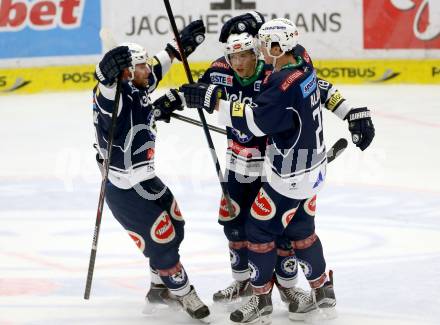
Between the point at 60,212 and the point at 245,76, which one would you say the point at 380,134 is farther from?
the point at 245,76

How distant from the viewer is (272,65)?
5.77m

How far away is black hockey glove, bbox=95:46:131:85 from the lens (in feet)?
17.1

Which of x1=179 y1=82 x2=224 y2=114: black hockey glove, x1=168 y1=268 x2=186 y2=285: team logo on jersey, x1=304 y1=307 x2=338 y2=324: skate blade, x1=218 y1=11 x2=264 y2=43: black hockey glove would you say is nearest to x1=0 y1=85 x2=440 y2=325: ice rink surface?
x1=304 y1=307 x2=338 y2=324: skate blade

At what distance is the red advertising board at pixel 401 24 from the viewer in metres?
12.3

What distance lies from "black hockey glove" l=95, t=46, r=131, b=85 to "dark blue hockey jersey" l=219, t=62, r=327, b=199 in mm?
552

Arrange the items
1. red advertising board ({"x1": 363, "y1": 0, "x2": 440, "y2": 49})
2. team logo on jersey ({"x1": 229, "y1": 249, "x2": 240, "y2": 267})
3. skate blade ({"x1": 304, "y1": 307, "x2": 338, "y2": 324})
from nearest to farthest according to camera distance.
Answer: skate blade ({"x1": 304, "y1": 307, "x2": 338, "y2": 324}), team logo on jersey ({"x1": 229, "y1": 249, "x2": 240, "y2": 267}), red advertising board ({"x1": 363, "y1": 0, "x2": 440, "y2": 49})

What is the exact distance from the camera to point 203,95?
213 inches

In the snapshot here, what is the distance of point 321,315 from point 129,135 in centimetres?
144

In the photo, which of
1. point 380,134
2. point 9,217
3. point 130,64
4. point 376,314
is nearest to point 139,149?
point 130,64

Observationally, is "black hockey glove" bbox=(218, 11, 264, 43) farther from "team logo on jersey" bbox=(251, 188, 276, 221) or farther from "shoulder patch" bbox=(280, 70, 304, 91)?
"team logo on jersey" bbox=(251, 188, 276, 221)

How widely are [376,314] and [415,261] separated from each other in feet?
3.48

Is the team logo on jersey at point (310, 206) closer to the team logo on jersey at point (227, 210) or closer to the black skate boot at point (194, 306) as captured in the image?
the team logo on jersey at point (227, 210)

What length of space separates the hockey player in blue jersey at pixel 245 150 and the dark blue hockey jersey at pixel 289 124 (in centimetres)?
26

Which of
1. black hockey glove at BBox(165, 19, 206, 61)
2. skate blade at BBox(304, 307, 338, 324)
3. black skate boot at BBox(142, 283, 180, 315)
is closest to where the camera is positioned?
skate blade at BBox(304, 307, 338, 324)
